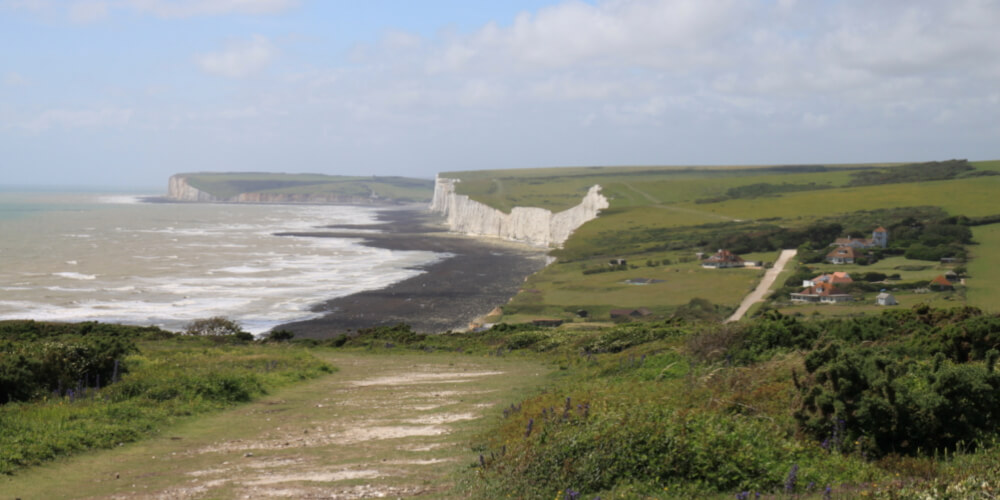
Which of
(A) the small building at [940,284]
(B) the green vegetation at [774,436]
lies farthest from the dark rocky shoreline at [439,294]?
(B) the green vegetation at [774,436]

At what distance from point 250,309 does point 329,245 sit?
52.6 meters

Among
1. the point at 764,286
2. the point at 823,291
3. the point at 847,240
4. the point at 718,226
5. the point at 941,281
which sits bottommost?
the point at 764,286

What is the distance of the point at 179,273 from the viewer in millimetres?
67375

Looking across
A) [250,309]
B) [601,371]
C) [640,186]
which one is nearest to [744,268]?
[250,309]

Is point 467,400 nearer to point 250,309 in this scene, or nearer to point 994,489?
point 994,489

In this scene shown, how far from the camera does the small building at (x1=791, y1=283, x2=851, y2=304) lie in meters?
48.0

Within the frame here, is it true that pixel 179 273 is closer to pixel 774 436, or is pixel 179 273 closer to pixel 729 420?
pixel 729 420

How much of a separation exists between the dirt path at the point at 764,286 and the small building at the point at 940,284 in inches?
376

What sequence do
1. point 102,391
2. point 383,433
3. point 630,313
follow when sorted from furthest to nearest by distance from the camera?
1. point 630,313
2. point 102,391
3. point 383,433

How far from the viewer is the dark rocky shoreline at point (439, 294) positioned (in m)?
46.4

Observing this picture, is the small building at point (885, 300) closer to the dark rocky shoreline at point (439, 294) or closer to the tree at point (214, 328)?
the dark rocky shoreline at point (439, 294)

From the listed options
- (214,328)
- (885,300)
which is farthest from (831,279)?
(214,328)

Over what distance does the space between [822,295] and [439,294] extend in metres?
25.9

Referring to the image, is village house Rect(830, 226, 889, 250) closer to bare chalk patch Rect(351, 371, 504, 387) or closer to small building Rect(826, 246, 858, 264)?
small building Rect(826, 246, 858, 264)
